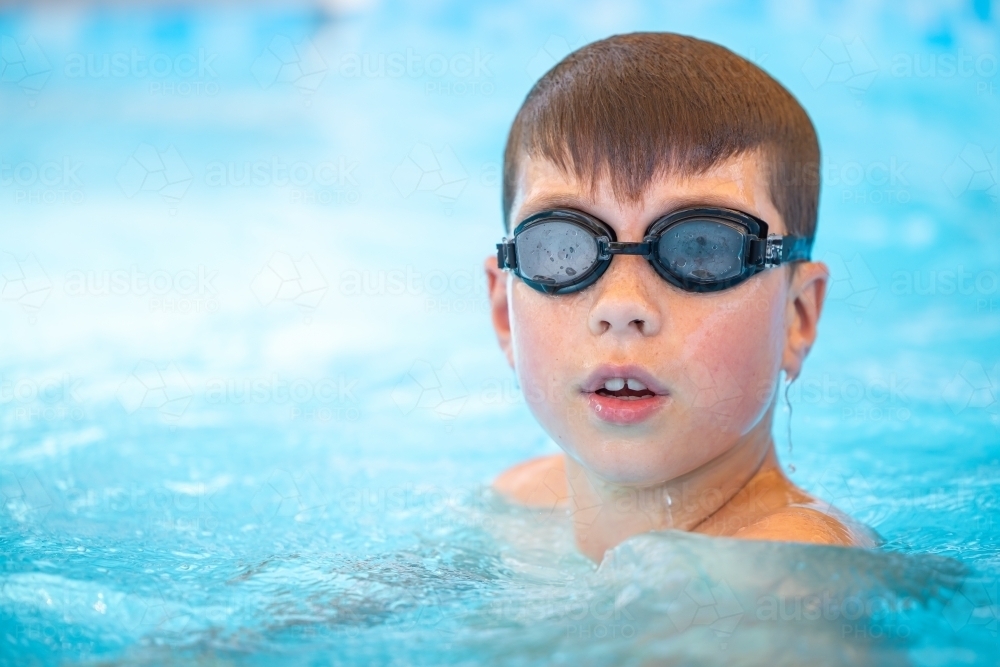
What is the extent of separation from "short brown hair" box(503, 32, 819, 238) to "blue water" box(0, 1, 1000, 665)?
763 mm

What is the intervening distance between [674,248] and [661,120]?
0.28 metres

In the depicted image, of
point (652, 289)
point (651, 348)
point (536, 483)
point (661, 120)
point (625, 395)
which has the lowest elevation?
point (536, 483)

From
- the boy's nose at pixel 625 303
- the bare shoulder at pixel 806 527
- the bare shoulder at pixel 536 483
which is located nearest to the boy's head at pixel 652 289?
the boy's nose at pixel 625 303

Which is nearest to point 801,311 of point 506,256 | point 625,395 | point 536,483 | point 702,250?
point 702,250

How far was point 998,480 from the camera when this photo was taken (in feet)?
11.0

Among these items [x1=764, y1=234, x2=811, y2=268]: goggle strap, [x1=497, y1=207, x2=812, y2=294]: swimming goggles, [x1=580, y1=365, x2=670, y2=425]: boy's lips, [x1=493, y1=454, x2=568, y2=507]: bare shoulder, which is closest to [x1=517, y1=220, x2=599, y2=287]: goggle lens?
Answer: [x1=497, y1=207, x2=812, y2=294]: swimming goggles

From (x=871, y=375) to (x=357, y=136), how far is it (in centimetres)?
438

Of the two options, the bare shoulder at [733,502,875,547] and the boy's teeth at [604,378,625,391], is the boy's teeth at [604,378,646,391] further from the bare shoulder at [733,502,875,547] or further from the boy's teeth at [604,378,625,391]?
the bare shoulder at [733,502,875,547]

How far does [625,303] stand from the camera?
2.21 m

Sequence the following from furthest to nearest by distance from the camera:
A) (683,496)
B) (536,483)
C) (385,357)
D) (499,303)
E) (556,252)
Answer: (385,357)
(536,483)
(499,303)
(683,496)
(556,252)

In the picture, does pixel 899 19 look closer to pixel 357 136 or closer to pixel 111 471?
pixel 357 136

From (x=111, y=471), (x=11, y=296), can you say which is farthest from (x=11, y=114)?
(x=111, y=471)

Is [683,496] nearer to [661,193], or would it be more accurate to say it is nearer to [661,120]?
[661,193]

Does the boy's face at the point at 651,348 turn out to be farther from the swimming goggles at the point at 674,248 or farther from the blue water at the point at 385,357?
the blue water at the point at 385,357
